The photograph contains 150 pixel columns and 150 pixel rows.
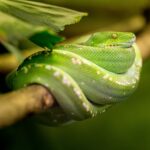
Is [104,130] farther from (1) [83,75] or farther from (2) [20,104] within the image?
(2) [20,104]

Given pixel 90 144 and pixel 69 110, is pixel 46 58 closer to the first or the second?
pixel 69 110

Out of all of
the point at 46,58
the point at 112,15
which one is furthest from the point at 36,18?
the point at 112,15

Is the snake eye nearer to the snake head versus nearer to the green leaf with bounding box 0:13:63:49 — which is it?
the snake head

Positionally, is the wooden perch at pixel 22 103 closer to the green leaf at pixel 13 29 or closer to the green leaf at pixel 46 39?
the green leaf at pixel 46 39

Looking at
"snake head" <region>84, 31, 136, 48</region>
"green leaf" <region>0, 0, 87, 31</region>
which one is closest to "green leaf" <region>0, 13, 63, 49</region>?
"snake head" <region>84, 31, 136, 48</region>

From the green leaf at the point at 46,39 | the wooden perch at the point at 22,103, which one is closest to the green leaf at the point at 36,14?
the green leaf at the point at 46,39
